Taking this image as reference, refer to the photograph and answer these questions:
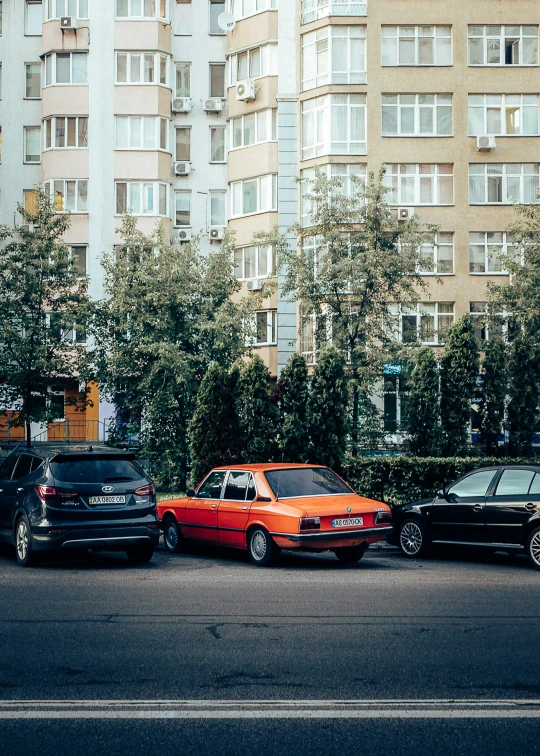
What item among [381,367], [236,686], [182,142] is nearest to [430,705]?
[236,686]

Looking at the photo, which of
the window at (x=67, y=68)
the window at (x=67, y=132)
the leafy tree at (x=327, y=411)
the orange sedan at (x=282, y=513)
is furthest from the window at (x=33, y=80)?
the orange sedan at (x=282, y=513)

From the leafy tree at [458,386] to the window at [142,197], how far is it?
936 inches

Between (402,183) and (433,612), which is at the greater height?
(402,183)

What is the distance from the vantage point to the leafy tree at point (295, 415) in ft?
74.5

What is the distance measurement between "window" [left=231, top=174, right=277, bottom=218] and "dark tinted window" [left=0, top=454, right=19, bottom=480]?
3083 centimetres

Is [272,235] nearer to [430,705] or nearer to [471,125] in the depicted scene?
[471,125]

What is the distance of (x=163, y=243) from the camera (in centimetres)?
3031

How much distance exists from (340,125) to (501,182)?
24.2 feet

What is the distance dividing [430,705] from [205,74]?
44.6 m

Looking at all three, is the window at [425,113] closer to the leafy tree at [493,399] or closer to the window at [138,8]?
the window at [138,8]

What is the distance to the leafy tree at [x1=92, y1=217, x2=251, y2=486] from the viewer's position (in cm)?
2775

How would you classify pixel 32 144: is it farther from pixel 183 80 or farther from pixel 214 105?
pixel 214 105

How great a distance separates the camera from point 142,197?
151 feet

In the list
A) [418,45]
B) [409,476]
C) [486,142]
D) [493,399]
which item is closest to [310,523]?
[409,476]
